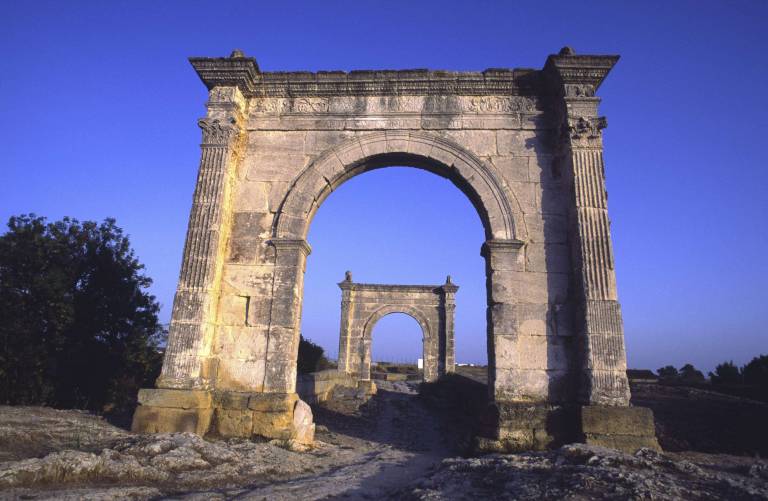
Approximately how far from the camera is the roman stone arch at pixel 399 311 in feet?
60.6

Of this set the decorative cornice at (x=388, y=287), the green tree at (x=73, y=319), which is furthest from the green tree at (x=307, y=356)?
the green tree at (x=73, y=319)

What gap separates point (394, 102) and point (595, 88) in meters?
2.96

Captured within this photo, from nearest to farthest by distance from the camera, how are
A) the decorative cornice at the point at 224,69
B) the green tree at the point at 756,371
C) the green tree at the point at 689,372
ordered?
the decorative cornice at the point at 224,69 < the green tree at the point at 756,371 < the green tree at the point at 689,372

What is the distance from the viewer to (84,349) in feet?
27.0

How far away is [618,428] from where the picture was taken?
507cm

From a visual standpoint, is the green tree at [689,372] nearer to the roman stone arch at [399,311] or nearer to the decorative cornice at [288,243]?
the roman stone arch at [399,311]

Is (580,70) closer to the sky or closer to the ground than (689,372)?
closer to the sky

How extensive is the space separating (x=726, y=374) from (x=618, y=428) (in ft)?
51.0

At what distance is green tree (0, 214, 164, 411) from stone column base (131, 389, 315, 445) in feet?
10.4

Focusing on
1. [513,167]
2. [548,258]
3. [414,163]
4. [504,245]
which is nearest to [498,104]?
[513,167]

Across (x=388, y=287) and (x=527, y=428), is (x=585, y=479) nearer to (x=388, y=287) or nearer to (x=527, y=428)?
(x=527, y=428)

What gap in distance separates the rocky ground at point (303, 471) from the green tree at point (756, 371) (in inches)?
490

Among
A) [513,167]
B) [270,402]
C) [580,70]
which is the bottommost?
[270,402]

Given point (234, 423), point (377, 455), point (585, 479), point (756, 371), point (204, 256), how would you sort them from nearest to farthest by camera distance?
1. point (585, 479)
2. point (234, 423)
3. point (377, 455)
4. point (204, 256)
5. point (756, 371)
